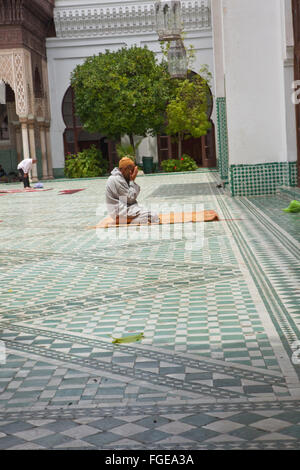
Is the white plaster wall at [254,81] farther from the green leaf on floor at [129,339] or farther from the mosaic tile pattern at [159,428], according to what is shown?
the mosaic tile pattern at [159,428]

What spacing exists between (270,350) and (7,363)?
71cm

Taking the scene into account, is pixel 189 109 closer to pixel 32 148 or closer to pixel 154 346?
pixel 32 148

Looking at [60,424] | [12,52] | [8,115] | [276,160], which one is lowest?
[60,424]

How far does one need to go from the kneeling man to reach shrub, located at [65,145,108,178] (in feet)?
36.3

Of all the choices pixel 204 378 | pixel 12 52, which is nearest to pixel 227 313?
pixel 204 378

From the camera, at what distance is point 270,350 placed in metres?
1.93

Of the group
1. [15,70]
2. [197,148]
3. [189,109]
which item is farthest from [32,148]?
[197,148]

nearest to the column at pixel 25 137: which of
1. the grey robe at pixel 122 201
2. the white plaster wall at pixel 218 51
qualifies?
the white plaster wall at pixel 218 51

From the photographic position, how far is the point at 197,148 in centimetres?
1822

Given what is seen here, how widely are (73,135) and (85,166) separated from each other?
7.33 ft

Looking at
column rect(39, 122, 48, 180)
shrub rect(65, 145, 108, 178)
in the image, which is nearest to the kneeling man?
shrub rect(65, 145, 108, 178)

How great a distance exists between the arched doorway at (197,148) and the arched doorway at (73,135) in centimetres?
132

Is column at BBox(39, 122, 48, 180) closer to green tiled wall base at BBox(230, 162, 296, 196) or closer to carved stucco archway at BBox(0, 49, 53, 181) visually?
carved stucco archway at BBox(0, 49, 53, 181)

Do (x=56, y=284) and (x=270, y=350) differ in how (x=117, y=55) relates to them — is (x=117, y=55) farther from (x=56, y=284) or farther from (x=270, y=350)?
(x=270, y=350)
